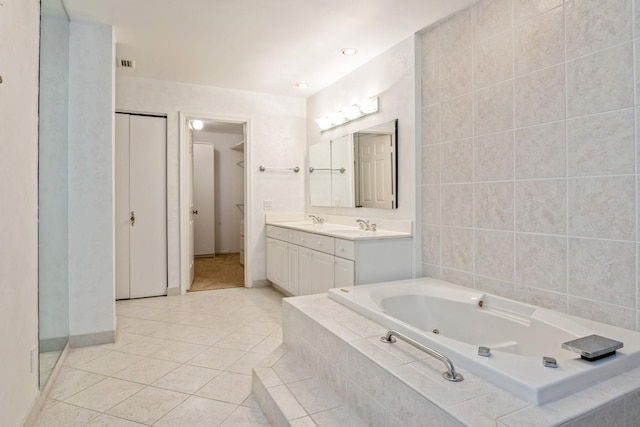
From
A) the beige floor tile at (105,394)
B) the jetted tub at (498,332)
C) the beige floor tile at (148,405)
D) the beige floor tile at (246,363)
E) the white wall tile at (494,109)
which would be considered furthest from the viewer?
the beige floor tile at (246,363)

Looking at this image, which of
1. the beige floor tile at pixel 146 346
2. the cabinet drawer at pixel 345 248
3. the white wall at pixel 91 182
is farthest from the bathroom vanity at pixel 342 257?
the white wall at pixel 91 182

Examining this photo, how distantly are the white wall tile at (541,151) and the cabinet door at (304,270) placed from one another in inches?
71.9

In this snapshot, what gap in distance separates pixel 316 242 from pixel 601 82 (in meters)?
2.18

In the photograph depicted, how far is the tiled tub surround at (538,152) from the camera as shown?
1704 millimetres

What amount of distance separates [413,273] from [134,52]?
299 centimetres

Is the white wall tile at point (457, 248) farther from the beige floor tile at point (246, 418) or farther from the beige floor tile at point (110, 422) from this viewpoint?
the beige floor tile at point (110, 422)

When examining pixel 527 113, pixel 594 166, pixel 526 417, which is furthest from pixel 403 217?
pixel 526 417

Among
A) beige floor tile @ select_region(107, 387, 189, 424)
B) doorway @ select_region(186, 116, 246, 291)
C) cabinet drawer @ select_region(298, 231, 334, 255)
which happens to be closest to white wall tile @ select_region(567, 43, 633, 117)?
cabinet drawer @ select_region(298, 231, 334, 255)

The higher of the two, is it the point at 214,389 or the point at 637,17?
the point at 637,17

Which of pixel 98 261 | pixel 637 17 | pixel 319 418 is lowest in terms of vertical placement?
pixel 319 418

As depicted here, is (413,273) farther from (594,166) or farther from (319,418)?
(319,418)

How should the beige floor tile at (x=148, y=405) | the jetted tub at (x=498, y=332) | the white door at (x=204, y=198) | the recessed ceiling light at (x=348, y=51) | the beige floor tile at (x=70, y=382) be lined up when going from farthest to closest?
1. the white door at (x=204, y=198)
2. the recessed ceiling light at (x=348, y=51)
3. the beige floor tile at (x=70, y=382)
4. the beige floor tile at (x=148, y=405)
5. the jetted tub at (x=498, y=332)

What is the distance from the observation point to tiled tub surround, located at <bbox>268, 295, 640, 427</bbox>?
110 cm

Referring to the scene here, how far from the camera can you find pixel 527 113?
2092 millimetres
